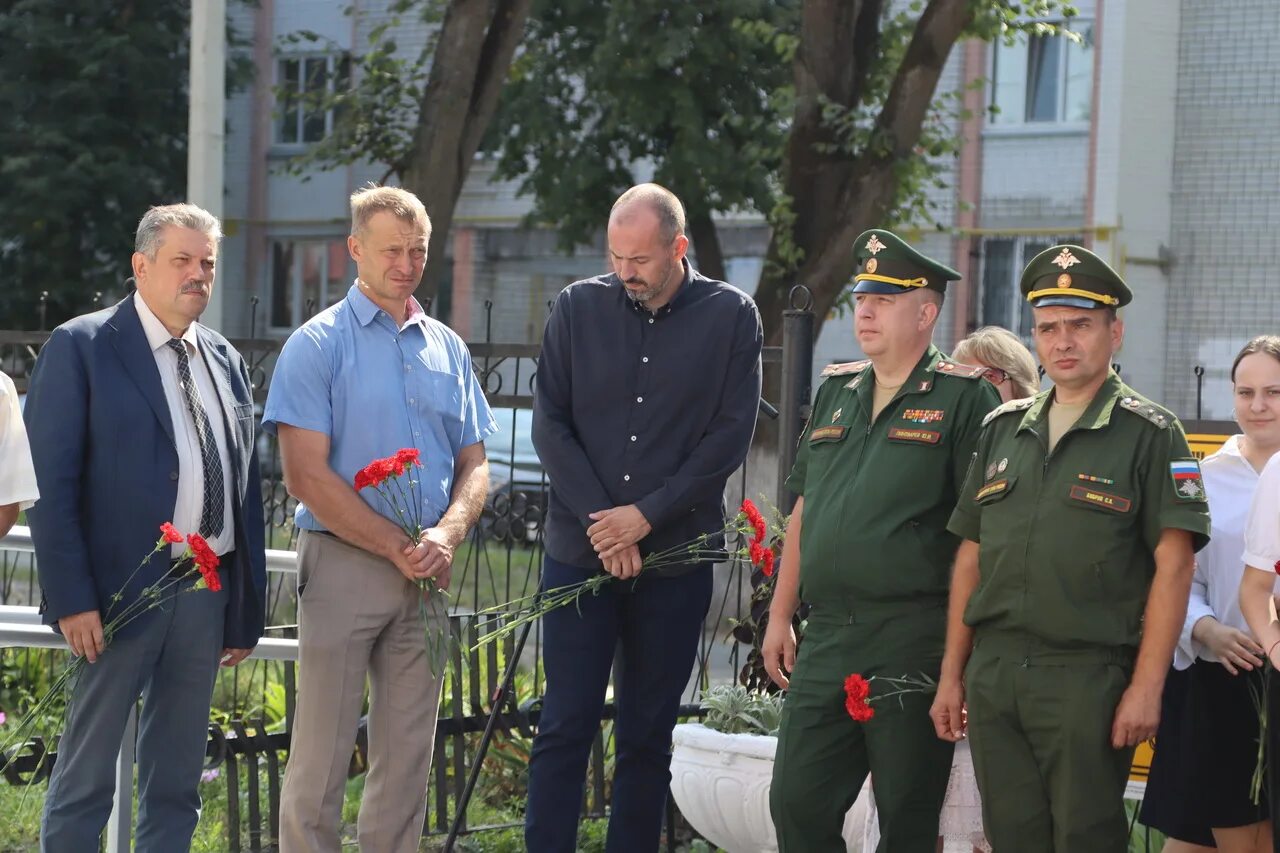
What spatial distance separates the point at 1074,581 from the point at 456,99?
750 centimetres

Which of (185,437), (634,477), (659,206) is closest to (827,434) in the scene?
(634,477)

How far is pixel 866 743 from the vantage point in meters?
4.16

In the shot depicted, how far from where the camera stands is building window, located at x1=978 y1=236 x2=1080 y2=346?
20.8 meters

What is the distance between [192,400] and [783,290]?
7.07 m

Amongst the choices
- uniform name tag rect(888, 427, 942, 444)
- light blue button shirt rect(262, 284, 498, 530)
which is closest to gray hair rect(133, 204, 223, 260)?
light blue button shirt rect(262, 284, 498, 530)

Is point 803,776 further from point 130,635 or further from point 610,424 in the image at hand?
point 130,635

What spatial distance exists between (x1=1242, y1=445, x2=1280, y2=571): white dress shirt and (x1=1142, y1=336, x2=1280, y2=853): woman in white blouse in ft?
1.57

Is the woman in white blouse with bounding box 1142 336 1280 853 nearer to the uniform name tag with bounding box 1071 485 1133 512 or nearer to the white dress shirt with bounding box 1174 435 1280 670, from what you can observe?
the white dress shirt with bounding box 1174 435 1280 670

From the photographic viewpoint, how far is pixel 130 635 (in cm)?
432

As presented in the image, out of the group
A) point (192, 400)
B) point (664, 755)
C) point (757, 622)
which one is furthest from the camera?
point (757, 622)

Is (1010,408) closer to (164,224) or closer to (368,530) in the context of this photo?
A: (368,530)

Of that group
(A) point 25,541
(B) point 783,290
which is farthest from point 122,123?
(A) point 25,541

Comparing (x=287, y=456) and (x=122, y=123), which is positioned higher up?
(x=122, y=123)

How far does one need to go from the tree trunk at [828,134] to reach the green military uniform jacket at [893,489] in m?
6.50
